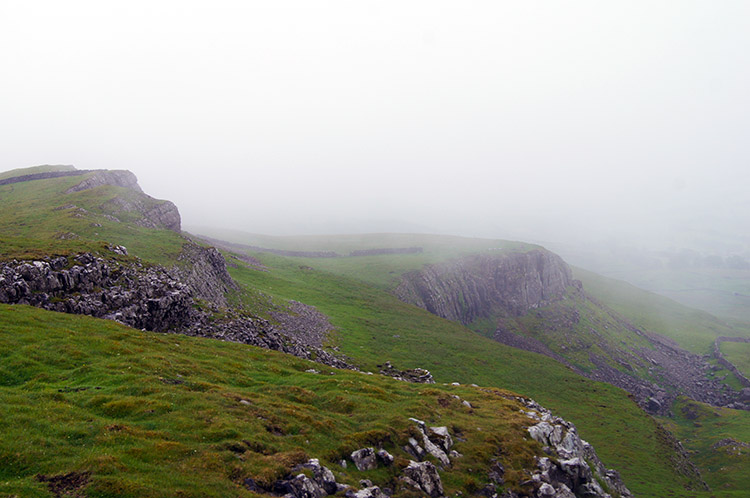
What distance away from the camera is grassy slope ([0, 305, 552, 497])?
63.0 ft

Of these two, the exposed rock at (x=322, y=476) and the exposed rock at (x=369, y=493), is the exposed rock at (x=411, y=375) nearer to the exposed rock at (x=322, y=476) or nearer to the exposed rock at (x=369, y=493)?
the exposed rock at (x=369, y=493)

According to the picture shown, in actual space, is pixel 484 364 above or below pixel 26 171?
below

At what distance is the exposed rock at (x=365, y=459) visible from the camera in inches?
1073

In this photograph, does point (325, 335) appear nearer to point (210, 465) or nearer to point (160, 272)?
point (160, 272)

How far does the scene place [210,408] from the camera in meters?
28.2

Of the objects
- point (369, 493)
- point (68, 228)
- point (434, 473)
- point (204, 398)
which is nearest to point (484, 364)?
point (434, 473)

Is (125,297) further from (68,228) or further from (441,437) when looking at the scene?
(68,228)

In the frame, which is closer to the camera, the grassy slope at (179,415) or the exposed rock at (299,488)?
the grassy slope at (179,415)

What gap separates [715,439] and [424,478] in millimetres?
146098

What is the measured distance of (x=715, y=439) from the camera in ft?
392

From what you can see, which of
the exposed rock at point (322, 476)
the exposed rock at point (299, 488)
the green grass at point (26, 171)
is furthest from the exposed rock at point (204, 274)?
the green grass at point (26, 171)

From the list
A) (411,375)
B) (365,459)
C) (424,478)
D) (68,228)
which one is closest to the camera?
(365,459)

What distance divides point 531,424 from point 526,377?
287ft

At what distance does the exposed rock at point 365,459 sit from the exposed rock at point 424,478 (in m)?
2.38
